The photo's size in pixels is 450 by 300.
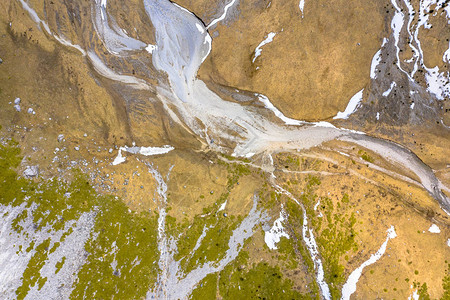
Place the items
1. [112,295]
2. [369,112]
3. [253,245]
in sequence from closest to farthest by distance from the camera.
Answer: [112,295], [253,245], [369,112]

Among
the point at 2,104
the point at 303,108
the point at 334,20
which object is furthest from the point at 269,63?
the point at 2,104

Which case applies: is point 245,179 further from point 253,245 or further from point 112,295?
point 112,295

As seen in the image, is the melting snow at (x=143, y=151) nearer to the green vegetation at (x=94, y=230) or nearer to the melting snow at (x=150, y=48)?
the green vegetation at (x=94, y=230)

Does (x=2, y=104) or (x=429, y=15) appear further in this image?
(x=429, y=15)

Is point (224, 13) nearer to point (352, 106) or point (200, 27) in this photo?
point (200, 27)

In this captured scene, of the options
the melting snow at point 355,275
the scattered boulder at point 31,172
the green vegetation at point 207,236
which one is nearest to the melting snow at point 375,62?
the melting snow at point 355,275

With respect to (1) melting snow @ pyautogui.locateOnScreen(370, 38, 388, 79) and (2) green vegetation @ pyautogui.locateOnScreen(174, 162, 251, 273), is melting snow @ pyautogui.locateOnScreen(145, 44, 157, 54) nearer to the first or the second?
(2) green vegetation @ pyautogui.locateOnScreen(174, 162, 251, 273)
